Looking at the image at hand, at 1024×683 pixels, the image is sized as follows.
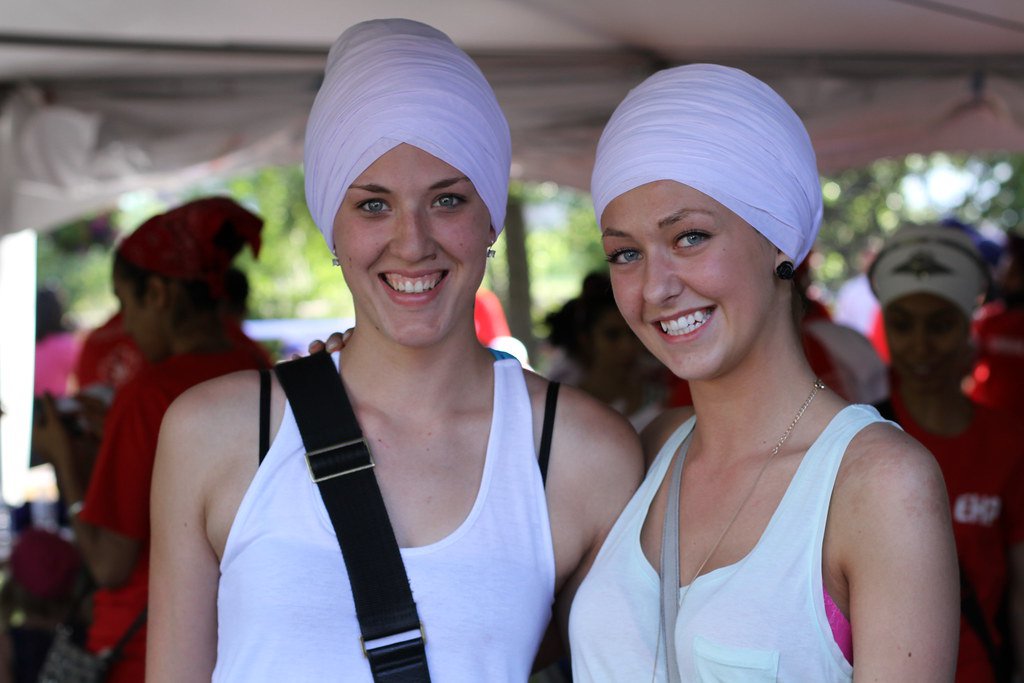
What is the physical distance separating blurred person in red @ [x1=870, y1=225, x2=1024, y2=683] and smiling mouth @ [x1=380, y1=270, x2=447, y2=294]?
156 centimetres

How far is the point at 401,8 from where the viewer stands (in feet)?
12.7

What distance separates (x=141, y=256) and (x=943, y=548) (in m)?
2.80

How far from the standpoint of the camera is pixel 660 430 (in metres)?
2.43

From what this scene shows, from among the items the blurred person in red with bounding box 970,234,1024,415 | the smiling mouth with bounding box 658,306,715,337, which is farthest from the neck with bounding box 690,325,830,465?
the blurred person in red with bounding box 970,234,1024,415

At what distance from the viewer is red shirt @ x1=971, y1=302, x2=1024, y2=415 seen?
243 inches

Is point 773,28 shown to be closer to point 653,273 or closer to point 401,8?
point 401,8

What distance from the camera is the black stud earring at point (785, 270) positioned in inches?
79.3

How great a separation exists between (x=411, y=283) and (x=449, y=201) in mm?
185

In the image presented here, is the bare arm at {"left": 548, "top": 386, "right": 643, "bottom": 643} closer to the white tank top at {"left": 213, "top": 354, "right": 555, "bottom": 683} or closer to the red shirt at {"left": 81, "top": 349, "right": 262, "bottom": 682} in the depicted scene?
the white tank top at {"left": 213, "top": 354, "right": 555, "bottom": 683}

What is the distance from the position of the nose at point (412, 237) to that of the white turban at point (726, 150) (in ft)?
1.09

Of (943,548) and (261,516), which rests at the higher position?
(261,516)

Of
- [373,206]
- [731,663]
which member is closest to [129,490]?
[373,206]

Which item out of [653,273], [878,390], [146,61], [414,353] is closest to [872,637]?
[653,273]

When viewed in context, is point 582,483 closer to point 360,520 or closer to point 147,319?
point 360,520
